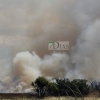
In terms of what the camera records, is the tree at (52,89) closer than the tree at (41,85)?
Yes

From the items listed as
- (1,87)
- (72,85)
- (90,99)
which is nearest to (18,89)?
(1,87)

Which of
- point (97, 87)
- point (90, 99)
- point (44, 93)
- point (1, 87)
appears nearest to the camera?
point (90, 99)

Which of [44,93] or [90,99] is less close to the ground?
[44,93]

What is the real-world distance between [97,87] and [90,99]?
52.3 m

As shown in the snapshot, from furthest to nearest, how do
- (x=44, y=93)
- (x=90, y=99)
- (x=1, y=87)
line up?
(x=1, y=87)
(x=44, y=93)
(x=90, y=99)

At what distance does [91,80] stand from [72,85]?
1795 centimetres

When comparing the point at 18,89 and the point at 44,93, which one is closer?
the point at 44,93

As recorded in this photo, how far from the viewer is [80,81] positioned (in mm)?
62250

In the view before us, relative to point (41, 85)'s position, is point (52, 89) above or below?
below

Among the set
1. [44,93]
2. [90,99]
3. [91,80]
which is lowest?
[90,99]

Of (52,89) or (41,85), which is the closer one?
(52,89)

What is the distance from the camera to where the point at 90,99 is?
68.5 feet

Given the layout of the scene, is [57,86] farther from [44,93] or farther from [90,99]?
[90,99]

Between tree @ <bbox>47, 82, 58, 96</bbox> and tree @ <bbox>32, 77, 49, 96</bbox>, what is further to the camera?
tree @ <bbox>32, 77, 49, 96</bbox>
